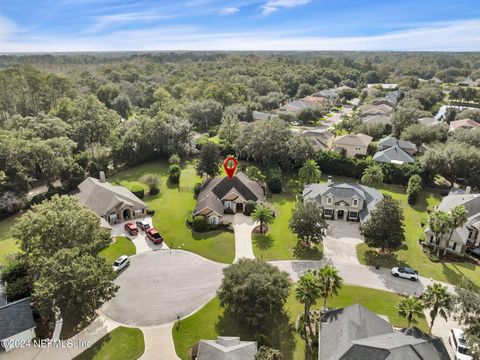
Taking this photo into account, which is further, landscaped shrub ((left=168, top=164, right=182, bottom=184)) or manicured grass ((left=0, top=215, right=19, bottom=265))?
landscaped shrub ((left=168, top=164, right=182, bottom=184))

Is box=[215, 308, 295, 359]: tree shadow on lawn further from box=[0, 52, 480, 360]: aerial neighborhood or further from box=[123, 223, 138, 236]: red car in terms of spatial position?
box=[123, 223, 138, 236]: red car

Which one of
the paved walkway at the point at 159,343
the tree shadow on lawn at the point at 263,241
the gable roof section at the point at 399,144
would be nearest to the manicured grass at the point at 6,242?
the paved walkway at the point at 159,343

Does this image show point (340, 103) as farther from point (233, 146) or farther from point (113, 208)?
point (113, 208)

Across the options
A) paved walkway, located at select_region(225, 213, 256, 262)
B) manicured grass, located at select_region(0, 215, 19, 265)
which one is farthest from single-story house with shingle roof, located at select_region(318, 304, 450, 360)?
manicured grass, located at select_region(0, 215, 19, 265)

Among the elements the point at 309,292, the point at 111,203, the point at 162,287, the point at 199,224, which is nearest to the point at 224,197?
the point at 199,224

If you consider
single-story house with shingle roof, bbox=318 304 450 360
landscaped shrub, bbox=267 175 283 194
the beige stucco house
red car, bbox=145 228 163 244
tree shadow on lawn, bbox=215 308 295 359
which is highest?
the beige stucco house

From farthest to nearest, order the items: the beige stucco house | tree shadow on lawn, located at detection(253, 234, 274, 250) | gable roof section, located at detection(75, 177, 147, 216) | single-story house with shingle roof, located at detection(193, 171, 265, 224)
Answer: the beige stucco house < gable roof section, located at detection(75, 177, 147, 216) < single-story house with shingle roof, located at detection(193, 171, 265, 224) < tree shadow on lawn, located at detection(253, 234, 274, 250)

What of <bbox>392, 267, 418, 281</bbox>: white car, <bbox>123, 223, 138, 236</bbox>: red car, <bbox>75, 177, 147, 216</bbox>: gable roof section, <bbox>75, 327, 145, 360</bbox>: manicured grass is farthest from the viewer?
<bbox>75, 177, 147, 216</bbox>: gable roof section
